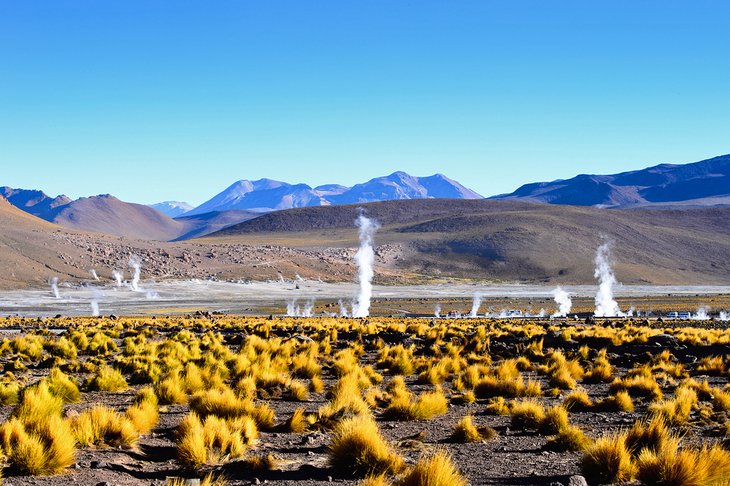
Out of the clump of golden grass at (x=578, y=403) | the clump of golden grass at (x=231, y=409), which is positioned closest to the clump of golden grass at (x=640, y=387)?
the clump of golden grass at (x=578, y=403)

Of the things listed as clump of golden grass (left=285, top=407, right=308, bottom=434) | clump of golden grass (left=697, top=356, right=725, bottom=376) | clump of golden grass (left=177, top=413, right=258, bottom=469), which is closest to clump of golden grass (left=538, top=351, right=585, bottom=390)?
clump of golden grass (left=697, top=356, right=725, bottom=376)

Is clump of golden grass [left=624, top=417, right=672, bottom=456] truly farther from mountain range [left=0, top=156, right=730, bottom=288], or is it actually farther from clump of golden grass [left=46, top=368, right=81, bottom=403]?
mountain range [left=0, top=156, right=730, bottom=288]

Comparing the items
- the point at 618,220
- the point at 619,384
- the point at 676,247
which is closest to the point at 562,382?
the point at 619,384

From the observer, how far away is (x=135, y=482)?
710 cm

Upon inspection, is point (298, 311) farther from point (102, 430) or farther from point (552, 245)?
point (552, 245)

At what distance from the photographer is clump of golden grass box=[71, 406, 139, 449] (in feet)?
27.3

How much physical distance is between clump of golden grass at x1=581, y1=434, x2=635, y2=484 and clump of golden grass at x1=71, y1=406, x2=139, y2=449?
5321 mm

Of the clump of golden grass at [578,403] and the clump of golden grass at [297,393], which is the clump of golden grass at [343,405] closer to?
the clump of golden grass at [297,393]

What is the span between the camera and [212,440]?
8.08 metres

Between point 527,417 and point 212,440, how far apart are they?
15.0ft

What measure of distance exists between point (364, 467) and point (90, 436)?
3387mm

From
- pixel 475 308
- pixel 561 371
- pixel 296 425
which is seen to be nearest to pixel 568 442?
pixel 296 425

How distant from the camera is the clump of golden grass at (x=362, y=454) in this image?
24.0 ft

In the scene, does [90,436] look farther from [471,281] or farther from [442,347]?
[471,281]
